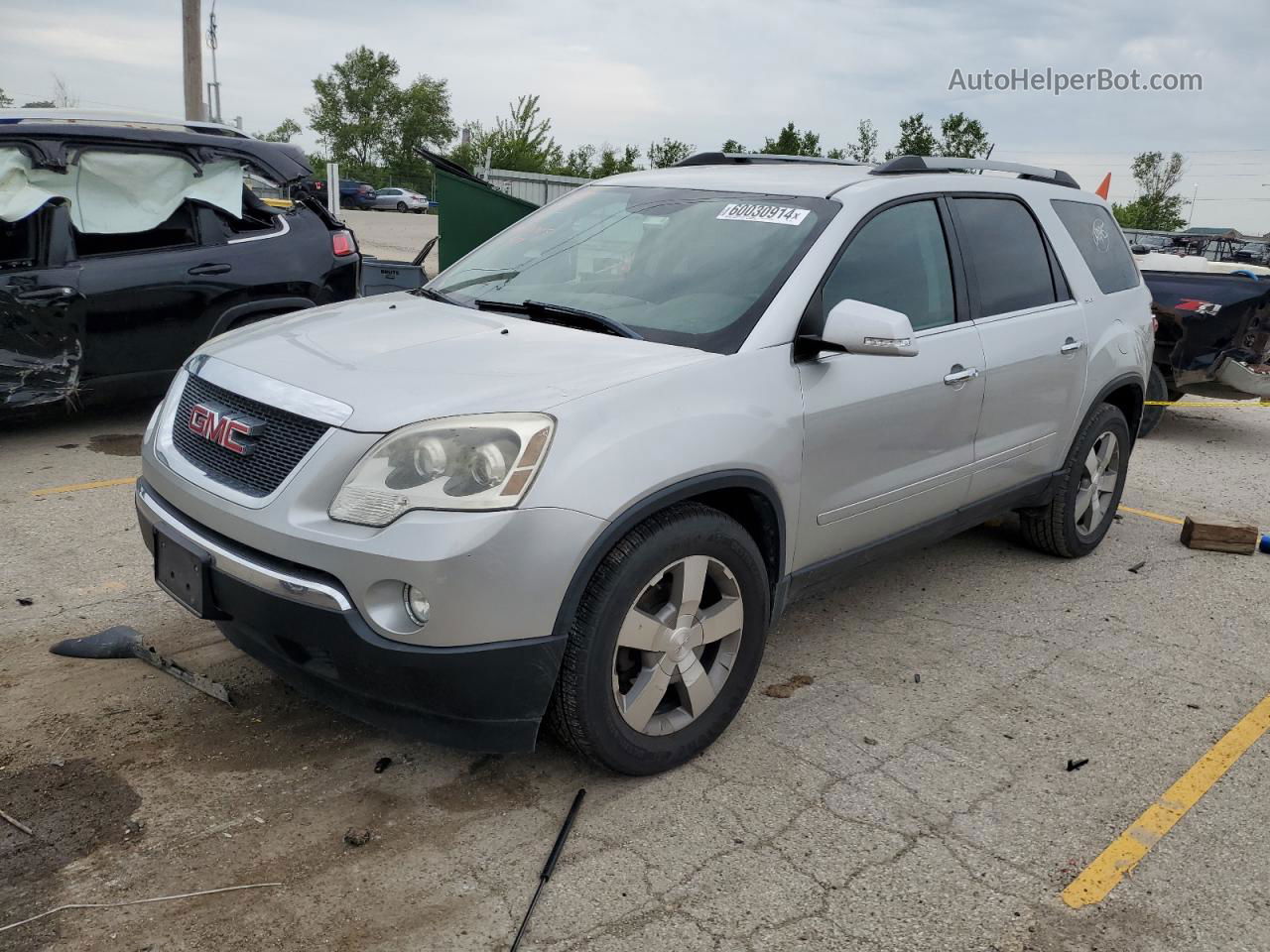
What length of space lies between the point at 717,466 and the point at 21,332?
4716 millimetres

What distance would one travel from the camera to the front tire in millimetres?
2766

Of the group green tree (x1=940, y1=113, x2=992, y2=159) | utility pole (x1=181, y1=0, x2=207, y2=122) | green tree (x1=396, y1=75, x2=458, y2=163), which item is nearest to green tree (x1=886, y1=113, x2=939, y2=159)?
green tree (x1=940, y1=113, x2=992, y2=159)

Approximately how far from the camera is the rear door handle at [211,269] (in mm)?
6426

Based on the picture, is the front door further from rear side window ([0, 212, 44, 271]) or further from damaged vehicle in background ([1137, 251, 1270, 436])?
damaged vehicle in background ([1137, 251, 1270, 436])

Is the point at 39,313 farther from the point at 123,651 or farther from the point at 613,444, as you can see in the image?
the point at 613,444

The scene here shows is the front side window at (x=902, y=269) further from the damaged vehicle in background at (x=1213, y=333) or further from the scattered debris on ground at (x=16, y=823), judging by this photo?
the damaged vehicle in background at (x=1213, y=333)

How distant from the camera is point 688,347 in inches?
125

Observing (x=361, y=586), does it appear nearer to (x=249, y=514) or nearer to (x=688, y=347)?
(x=249, y=514)

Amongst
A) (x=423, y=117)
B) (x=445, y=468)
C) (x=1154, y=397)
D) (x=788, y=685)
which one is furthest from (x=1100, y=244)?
(x=423, y=117)

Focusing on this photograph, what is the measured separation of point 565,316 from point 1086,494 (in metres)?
3.11

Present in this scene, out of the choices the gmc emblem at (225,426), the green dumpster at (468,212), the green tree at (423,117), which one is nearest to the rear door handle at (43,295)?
the gmc emblem at (225,426)

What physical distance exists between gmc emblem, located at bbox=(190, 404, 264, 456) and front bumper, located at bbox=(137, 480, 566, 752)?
0.87 feet

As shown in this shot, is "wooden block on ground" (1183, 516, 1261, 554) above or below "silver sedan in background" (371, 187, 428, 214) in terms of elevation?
below

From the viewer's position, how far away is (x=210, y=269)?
21.3 feet
